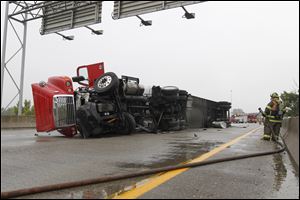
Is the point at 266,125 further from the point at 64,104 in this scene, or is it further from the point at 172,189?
the point at 172,189

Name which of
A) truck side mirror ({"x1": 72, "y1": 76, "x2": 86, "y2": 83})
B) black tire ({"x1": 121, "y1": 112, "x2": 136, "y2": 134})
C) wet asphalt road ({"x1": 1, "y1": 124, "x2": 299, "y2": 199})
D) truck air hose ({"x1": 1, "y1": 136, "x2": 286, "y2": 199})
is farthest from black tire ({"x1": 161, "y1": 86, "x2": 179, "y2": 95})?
truck air hose ({"x1": 1, "y1": 136, "x2": 286, "y2": 199})

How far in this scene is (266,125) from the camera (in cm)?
1095

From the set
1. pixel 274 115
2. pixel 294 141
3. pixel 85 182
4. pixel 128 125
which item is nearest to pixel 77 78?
pixel 128 125

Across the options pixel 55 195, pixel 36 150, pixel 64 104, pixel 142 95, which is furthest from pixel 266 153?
pixel 142 95

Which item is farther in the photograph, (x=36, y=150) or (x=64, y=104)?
(x=64, y=104)

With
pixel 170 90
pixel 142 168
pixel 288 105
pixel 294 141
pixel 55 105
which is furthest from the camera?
pixel 170 90

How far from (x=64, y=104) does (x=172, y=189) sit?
22.8 ft

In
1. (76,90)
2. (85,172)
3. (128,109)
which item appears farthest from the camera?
(128,109)

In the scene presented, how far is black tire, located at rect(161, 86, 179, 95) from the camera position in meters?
14.2

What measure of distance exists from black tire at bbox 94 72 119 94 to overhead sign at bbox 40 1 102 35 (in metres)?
4.57

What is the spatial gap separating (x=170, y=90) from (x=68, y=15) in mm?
8773

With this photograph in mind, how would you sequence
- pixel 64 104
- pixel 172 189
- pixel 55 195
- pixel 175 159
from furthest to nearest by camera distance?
pixel 64 104 → pixel 175 159 → pixel 172 189 → pixel 55 195

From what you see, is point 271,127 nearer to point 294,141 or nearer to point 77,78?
point 294,141

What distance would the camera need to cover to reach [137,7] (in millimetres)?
6188
